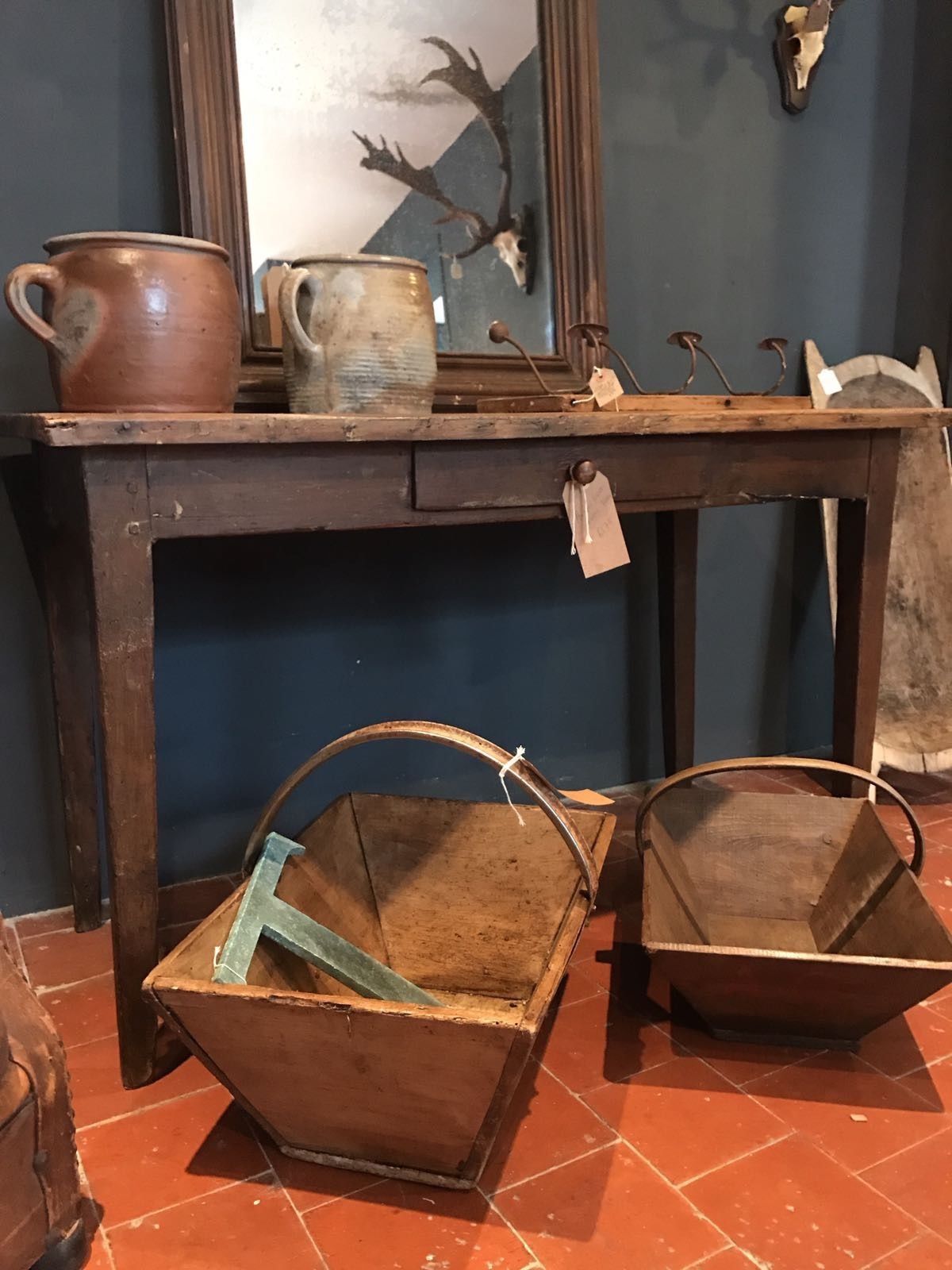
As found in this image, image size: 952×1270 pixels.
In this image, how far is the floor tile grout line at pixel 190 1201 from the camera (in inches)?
38.9

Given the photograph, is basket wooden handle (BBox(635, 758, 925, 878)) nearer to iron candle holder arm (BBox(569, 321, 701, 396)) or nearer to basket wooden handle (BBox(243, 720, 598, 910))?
basket wooden handle (BBox(243, 720, 598, 910))

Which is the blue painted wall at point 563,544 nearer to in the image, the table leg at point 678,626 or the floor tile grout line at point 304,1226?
the table leg at point 678,626

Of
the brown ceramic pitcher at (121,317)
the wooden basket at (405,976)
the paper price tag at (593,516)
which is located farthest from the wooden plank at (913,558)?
the brown ceramic pitcher at (121,317)

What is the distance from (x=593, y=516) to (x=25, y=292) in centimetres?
73

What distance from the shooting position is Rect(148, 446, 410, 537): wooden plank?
3.46 feet

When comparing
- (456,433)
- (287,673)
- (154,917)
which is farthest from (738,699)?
(154,917)

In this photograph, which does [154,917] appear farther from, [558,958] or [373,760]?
[373,760]

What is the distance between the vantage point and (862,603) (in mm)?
1612

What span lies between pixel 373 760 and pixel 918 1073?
1033mm

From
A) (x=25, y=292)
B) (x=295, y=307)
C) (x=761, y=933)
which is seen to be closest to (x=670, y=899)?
(x=761, y=933)

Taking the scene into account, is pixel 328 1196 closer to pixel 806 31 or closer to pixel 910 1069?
pixel 910 1069

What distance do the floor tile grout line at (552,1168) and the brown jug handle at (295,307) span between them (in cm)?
99

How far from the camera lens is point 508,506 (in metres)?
1.26

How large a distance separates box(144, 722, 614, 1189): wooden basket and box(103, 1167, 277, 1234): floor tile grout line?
0.04 metres
